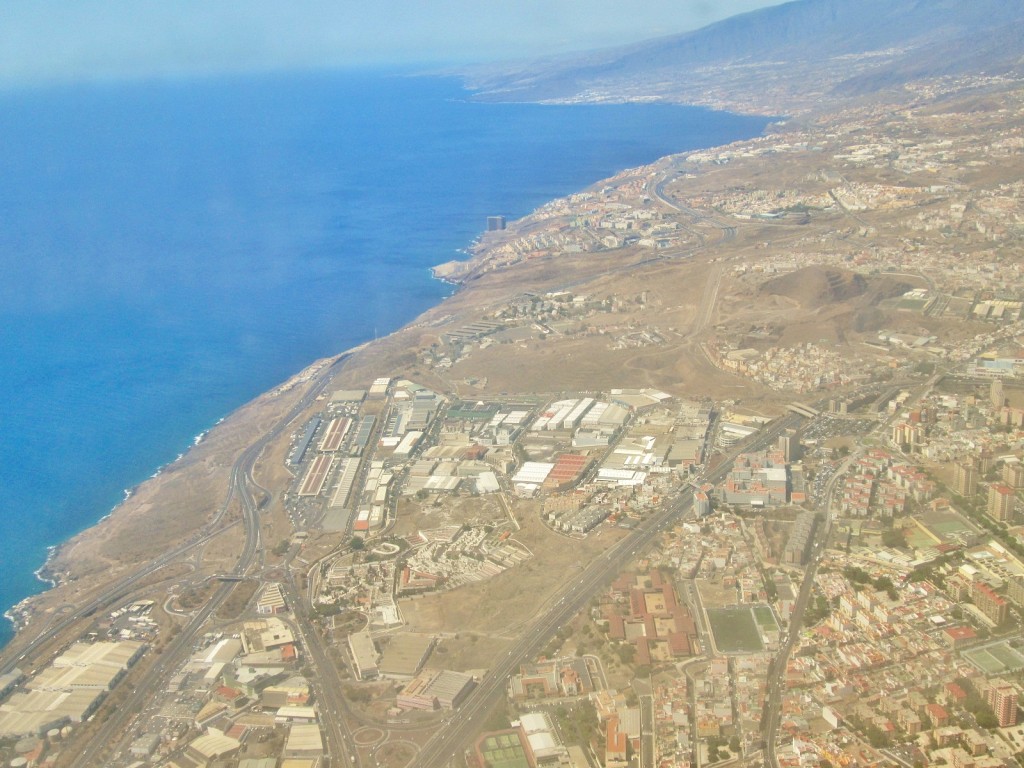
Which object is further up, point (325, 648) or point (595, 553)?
point (325, 648)

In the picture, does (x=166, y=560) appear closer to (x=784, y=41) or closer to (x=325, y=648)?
(x=325, y=648)

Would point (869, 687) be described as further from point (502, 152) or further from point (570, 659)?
point (502, 152)

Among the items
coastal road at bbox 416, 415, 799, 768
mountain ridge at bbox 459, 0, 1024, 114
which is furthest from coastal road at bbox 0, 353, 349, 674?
mountain ridge at bbox 459, 0, 1024, 114

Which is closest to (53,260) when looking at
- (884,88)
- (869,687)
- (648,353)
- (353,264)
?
(353,264)

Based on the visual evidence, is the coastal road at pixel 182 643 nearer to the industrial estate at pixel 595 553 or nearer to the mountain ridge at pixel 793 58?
the industrial estate at pixel 595 553

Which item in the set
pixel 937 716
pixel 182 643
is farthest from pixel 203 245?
pixel 937 716

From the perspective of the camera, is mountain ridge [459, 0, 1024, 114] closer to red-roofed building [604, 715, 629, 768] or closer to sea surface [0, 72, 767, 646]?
sea surface [0, 72, 767, 646]
